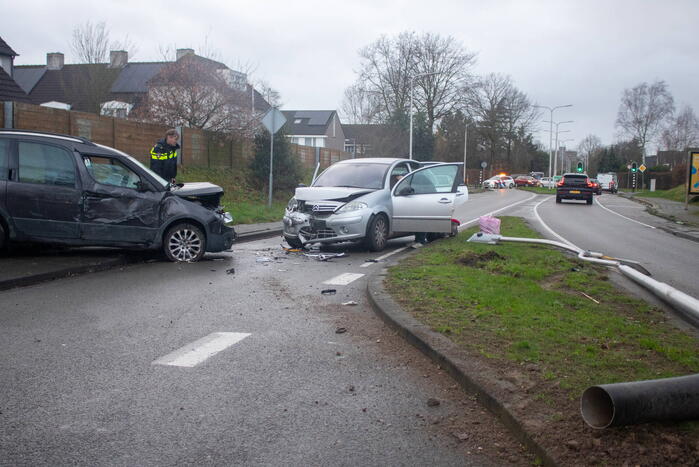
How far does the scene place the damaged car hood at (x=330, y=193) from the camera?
481 inches

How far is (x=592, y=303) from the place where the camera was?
706 cm

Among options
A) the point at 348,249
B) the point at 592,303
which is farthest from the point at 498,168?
the point at 592,303

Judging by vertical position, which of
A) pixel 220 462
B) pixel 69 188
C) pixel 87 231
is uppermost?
pixel 69 188

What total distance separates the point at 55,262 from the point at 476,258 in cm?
645

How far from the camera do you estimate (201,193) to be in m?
10.9

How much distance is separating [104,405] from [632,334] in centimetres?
427

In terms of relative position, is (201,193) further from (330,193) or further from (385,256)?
(385,256)

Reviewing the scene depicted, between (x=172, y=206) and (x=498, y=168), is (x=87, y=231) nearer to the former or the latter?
(x=172, y=206)

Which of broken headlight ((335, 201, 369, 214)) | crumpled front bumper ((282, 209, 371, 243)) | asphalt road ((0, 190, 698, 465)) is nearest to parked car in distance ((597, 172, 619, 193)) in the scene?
broken headlight ((335, 201, 369, 214))

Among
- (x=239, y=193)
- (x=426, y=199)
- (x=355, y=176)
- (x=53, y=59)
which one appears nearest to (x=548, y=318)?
(x=426, y=199)

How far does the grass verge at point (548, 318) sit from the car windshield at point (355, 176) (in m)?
3.03

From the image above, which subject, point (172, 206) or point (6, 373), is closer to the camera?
point (6, 373)

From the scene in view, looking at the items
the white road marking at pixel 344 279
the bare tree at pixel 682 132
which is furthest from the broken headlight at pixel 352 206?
the bare tree at pixel 682 132

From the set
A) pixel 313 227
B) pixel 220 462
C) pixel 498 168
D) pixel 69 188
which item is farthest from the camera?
pixel 498 168
